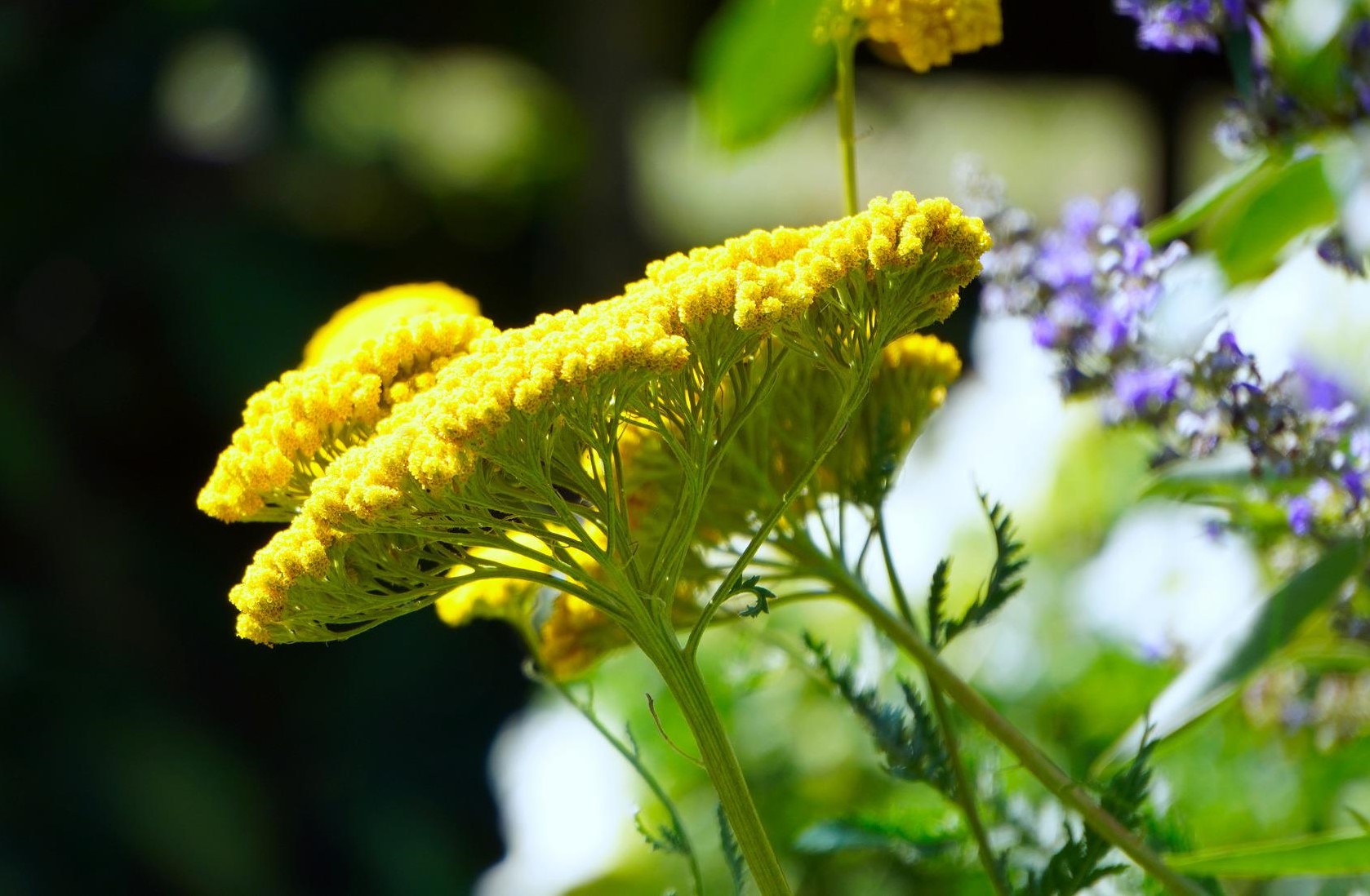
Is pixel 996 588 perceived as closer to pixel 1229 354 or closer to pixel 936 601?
pixel 936 601

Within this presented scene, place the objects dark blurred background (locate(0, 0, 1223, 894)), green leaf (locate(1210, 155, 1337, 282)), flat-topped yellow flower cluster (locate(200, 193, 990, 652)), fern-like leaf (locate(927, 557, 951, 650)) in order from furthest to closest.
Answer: dark blurred background (locate(0, 0, 1223, 894)) → green leaf (locate(1210, 155, 1337, 282)) → fern-like leaf (locate(927, 557, 951, 650)) → flat-topped yellow flower cluster (locate(200, 193, 990, 652))

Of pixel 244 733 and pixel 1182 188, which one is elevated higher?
pixel 1182 188

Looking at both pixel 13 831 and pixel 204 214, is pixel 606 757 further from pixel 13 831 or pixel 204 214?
pixel 204 214

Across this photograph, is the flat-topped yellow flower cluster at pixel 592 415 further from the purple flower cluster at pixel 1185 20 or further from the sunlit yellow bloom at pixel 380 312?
the purple flower cluster at pixel 1185 20

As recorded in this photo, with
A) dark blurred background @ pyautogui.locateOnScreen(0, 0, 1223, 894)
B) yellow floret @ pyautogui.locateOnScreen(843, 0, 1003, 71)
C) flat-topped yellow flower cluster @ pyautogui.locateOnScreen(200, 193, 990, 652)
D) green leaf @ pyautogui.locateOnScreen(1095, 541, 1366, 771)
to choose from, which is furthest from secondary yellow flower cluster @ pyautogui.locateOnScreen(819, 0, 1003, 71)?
dark blurred background @ pyautogui.locateOnScreen(0, 0, 1223, 894)

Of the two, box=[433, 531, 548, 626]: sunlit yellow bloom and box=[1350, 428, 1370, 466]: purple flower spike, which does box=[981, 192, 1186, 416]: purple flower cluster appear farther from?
box=[433, 531, 548, 626]: sunlit yellow bloom

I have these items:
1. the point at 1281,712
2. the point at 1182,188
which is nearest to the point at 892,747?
the point at 1281,712
